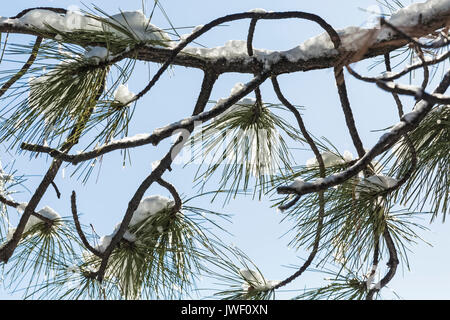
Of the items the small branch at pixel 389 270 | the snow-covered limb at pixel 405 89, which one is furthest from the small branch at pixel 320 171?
the snow-covered limb at pixel 405 89

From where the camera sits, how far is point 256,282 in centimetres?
111

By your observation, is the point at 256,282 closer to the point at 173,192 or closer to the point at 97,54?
the point at 173,192

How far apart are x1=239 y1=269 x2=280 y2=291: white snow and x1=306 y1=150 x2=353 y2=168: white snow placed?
0.79 ft

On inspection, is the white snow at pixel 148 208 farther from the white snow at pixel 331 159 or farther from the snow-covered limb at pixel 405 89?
the snow-covered limb at pixel 405 89

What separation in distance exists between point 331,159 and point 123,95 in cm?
45

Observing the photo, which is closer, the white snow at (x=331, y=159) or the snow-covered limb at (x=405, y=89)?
the snow-covered limb at (x=405, y=89)

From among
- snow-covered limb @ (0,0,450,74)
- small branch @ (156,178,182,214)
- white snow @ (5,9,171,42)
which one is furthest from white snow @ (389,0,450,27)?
small branch @ (156,178,182,214)

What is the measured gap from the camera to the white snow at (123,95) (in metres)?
0.93

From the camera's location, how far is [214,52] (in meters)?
0.98

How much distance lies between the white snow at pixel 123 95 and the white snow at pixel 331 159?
1.28ft

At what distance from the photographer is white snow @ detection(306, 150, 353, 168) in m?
1.10

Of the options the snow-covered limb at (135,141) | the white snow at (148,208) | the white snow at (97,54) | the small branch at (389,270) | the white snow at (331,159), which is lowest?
the small branch at (389,270)

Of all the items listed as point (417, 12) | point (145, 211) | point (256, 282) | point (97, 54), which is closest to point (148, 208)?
point (145, 211)
